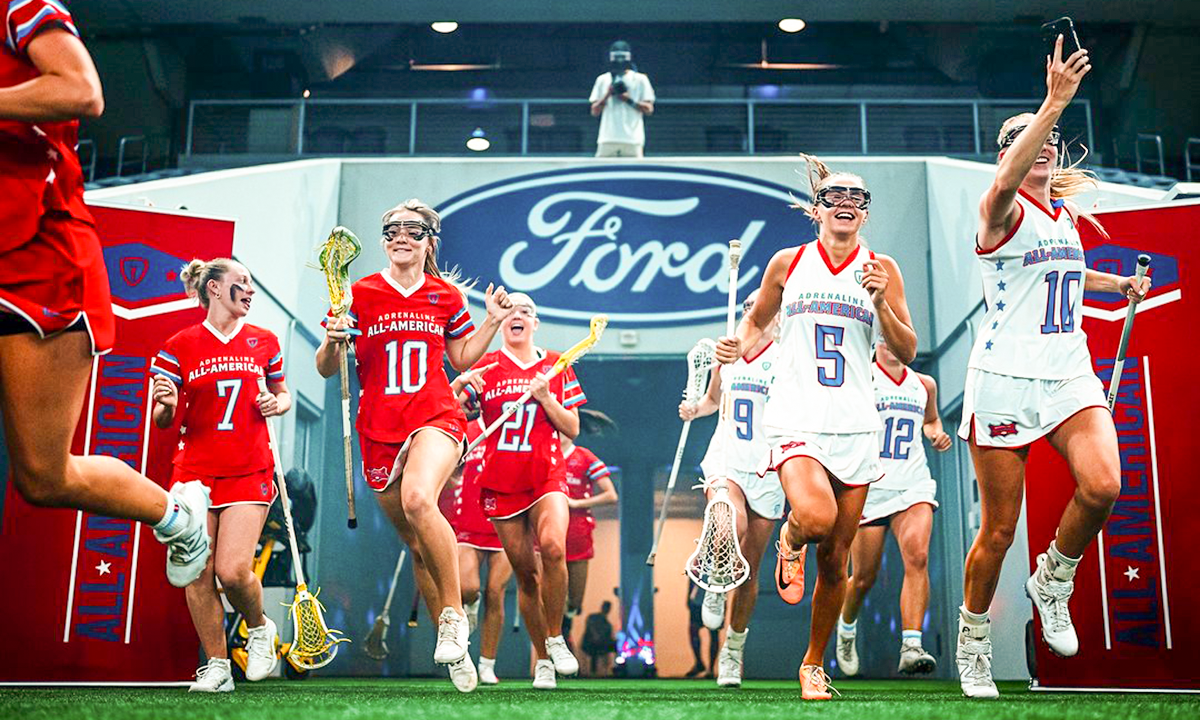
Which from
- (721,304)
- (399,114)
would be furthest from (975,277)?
(399,114)

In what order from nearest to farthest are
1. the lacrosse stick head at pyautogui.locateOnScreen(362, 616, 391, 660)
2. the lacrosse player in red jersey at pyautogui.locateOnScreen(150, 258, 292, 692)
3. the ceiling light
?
the lacrosse player in red jersey at pyautogui.locateOnScreen(150, 258, 292, 692)
the lacrosse stick head at pyautogui.locateOnScreen(362, 616, 391, 660)
the ceiling light

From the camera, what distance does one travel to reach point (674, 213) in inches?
479

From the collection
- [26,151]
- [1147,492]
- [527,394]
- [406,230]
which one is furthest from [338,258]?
[1147,492]

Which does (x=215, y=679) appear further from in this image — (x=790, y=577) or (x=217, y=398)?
(x=790, y=577)

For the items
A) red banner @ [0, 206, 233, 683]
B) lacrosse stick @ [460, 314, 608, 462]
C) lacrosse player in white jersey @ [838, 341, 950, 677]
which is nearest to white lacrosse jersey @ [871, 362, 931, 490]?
lacrosse player in white jersey @ [838, 341, 950, 677]

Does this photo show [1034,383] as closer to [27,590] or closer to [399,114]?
[27,590]

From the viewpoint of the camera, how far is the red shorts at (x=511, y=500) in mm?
7062

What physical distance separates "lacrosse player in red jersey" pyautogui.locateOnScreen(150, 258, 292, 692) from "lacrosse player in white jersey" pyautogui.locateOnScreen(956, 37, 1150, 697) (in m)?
3.56

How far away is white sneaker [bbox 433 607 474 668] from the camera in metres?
5.34

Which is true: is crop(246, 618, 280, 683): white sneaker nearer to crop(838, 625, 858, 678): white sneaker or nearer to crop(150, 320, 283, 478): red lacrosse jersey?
crop(150, 320, 283, 478): red lacrosse jersey

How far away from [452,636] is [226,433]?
6.57 ft

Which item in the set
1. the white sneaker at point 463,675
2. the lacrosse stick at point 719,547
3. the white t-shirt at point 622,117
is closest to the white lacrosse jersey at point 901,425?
the lacrosse stick at point 719,547

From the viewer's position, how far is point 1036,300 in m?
5.27

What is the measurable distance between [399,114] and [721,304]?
30.8 feet
